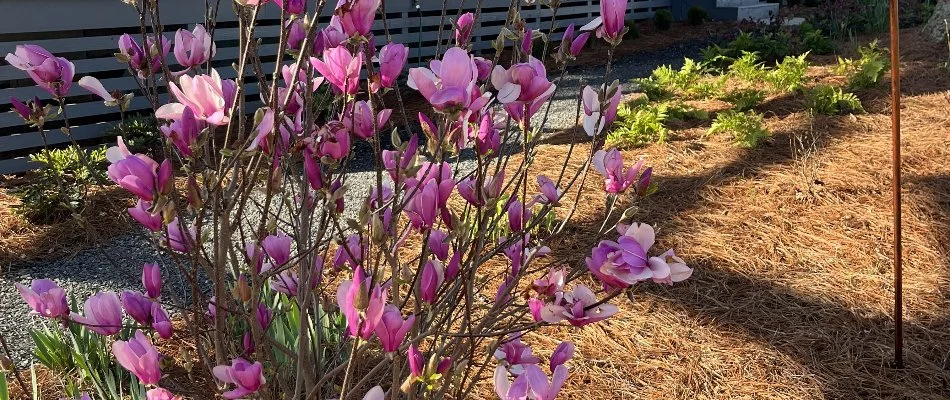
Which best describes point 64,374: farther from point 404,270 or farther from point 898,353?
point 898,353

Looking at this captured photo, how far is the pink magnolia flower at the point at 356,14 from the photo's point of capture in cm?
104

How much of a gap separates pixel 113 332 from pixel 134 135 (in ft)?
12.0

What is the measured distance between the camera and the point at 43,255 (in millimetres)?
Result: 3342

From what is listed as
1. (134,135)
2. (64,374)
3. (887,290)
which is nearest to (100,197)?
(134,135)

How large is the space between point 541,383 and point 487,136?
0.44 m

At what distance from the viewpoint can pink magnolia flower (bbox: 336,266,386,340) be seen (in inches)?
37.6

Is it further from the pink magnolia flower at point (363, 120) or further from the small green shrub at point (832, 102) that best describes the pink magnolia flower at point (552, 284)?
the small green shrub at point (832, 102)

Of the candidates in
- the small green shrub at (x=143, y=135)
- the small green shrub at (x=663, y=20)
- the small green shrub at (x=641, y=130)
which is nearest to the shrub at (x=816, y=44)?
the small green shrub at (x=641, y=130)

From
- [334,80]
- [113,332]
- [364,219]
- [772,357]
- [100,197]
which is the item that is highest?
[334,80]

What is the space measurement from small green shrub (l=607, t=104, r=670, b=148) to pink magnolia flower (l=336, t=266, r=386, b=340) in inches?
123

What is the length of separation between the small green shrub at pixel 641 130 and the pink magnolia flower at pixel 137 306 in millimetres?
2935

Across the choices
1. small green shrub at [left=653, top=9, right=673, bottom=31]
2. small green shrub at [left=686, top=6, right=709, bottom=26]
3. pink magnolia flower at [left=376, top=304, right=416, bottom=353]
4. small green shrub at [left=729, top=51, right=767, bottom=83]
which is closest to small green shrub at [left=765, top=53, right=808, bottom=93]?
small green shrub at [left=729, top=51, right=767, bottom=83]

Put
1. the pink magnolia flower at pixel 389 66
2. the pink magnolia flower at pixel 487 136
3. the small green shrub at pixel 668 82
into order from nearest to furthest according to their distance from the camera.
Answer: the pink magnolia flower at pixel 389 66 < the pink magnolia flower at pixel 487 136 < the small green shrub at pixel 668 82

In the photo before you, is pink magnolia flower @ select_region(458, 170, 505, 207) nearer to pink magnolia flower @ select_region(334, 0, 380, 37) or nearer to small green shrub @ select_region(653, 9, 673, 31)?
pink magnolia flower @ select_region(334, 0, 380, 37)
